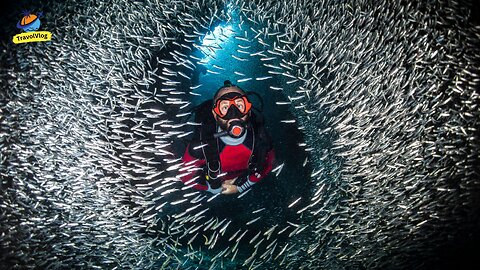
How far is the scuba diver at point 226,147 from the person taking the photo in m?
2.55

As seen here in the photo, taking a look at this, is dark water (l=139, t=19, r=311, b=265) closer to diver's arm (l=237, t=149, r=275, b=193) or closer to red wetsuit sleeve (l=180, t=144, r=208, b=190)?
diver's arm (l=237, t=149, r=275, b=193)

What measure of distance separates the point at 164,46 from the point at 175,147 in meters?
0.72

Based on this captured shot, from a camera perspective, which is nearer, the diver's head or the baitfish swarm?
the diver's head

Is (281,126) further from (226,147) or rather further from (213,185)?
(213,185)

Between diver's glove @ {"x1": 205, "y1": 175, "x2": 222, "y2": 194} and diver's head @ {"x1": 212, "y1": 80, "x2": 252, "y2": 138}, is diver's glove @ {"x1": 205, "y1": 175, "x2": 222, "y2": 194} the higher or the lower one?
the lower one

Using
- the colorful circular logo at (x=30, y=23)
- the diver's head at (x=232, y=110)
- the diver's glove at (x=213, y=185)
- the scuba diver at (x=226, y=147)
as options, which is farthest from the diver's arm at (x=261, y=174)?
the colorful circular logo at (x=30, y=23)

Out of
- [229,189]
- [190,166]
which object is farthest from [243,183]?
[190,166]

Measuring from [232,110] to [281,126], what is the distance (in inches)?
18.0

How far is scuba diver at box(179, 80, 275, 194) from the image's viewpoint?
2.55 m

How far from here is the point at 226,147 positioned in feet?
8.57

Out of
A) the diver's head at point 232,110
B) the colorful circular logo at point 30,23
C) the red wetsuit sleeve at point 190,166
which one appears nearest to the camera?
the diver's head at point 232,110

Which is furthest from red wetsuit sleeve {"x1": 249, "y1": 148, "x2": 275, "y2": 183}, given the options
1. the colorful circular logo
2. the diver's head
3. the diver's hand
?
the colorful circular logo

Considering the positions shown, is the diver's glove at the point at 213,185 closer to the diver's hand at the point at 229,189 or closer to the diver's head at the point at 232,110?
the diver's hand at the point at 229,189

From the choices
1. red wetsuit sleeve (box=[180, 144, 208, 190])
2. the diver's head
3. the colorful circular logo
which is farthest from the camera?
the colorful circular logo
